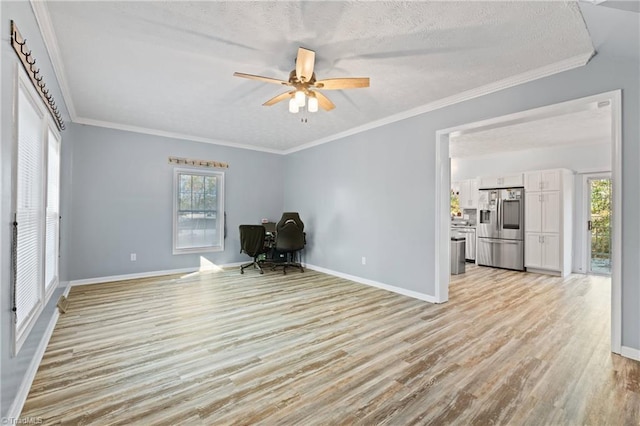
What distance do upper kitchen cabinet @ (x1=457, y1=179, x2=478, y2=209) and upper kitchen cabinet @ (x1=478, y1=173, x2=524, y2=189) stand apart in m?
0.19

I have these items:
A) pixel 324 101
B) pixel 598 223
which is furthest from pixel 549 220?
pixel 324 101

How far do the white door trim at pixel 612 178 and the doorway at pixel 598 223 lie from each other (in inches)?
161

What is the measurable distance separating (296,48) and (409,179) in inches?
95.0

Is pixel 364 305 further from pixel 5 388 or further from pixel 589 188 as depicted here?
pixel 589 188

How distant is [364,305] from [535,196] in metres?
4.63

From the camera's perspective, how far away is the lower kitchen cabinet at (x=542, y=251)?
5523mm

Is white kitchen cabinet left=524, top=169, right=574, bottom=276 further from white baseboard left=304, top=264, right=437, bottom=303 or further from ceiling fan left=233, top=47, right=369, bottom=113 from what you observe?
ceiling fan left=233, top=47, right=369, bottom=113

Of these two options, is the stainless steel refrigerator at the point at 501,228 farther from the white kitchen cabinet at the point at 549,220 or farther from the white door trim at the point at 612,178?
the white door trim at the point at 612,178

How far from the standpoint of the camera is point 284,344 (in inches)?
102

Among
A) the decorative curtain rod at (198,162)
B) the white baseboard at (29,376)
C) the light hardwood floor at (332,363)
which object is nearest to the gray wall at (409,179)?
the light hardwood floor at (332,363)

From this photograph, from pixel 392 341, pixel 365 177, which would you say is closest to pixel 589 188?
pixel 365 177

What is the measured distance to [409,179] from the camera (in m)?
4.15

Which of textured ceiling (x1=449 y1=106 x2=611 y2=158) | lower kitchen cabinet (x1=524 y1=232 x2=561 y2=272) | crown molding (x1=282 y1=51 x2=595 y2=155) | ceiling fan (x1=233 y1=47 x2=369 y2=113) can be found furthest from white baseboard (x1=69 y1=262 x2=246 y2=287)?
lower kitchen cabinet (x1=524 y1=232 x2=561 y2=272)

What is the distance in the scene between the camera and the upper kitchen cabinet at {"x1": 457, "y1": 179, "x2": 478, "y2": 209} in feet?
22.4
